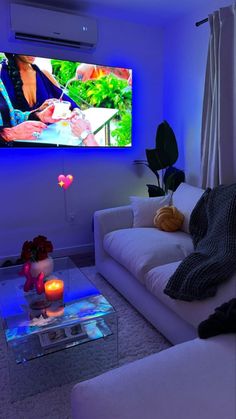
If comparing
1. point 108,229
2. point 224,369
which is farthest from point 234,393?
point 108,229

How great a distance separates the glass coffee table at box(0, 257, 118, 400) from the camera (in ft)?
4.62

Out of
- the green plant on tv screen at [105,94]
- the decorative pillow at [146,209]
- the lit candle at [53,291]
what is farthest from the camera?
the green plant on tv screen at [105,94]

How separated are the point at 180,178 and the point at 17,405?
243cm

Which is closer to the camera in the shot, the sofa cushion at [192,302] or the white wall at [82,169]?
the sofa cushion at [192,302]

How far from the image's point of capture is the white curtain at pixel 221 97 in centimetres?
237

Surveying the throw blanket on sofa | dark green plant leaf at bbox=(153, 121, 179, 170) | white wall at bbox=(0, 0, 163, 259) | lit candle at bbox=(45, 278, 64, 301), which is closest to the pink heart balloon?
white wall at bbox=(0, 0, 163, 259)

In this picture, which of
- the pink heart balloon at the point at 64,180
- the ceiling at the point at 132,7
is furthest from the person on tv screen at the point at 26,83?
the pink heart balloon at the point at 64,180

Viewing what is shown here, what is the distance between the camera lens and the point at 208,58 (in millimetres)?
2557

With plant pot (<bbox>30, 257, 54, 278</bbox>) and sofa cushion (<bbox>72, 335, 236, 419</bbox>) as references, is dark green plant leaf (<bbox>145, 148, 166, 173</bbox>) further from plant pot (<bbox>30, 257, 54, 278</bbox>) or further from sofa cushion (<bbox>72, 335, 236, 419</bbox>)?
sofa cushion (<bbox>72, 335, 236, 419</bbox>)

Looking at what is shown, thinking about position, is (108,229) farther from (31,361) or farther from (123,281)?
(31,361)

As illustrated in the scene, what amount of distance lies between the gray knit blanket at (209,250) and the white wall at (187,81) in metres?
1.06

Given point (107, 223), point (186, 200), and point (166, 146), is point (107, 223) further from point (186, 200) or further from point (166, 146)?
point (166, 146)

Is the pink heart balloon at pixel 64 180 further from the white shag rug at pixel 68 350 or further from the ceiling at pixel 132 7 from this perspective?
the ceiling at pixel 132 7

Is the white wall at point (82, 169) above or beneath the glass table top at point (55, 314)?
above
